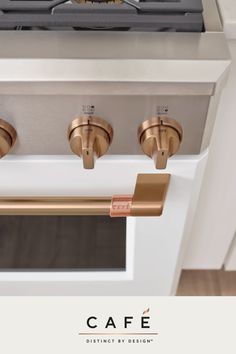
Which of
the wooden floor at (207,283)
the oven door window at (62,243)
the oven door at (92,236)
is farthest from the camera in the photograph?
the wooden floor at (207,283)

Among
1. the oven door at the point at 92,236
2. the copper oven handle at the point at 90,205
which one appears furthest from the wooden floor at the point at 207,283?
the copper oven handle at the point at 90,205

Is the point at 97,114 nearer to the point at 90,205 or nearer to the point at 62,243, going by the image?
the point at 90,205

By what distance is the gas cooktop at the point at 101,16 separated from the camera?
47cm

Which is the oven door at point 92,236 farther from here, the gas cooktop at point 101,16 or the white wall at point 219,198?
the gas cooktop at point 101,16

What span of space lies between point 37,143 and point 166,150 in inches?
6.2

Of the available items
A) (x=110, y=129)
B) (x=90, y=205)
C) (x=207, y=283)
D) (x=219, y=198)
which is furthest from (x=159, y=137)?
(x=207, y=283)

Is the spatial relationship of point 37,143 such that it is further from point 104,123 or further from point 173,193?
point 173,193

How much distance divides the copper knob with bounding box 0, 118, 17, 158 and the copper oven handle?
117 mm

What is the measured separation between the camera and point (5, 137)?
509 mm

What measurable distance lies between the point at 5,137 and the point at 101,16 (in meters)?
0.17

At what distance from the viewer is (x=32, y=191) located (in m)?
0.62

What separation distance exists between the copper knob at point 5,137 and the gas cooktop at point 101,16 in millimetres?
105

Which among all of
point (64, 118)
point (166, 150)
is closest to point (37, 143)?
point (64, 118)

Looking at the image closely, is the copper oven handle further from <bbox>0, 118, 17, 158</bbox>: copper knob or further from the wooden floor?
the wooden floor
